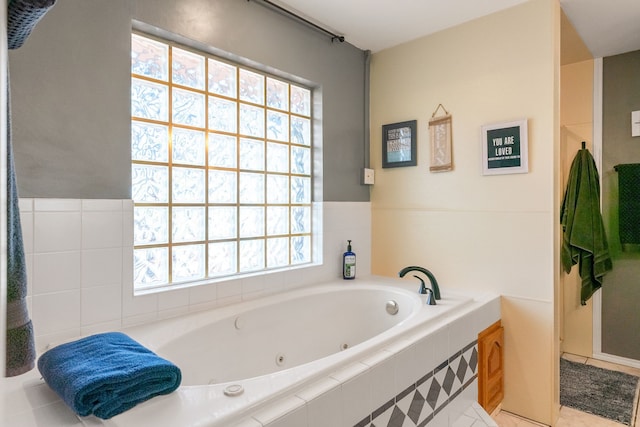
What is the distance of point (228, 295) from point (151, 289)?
39cm

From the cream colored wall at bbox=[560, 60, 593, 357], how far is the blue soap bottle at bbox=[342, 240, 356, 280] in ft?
5.39

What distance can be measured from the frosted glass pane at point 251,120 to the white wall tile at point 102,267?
3.24ft

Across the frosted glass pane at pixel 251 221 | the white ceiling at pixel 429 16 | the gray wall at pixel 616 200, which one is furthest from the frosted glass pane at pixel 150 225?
the gray wall at pixel 616 200

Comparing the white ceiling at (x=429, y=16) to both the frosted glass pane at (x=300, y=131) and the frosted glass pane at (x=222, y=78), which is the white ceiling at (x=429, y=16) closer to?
the frosted glass pane at (x=222, y=78)

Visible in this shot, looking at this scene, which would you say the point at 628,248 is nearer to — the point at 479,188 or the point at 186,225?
the point at 479,188

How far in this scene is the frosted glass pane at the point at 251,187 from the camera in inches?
85.5

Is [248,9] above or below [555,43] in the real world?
above

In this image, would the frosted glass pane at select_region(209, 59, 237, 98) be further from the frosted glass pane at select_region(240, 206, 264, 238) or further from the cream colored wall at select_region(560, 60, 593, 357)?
the cream colored wall at select_region(560, 60, 593, 357)

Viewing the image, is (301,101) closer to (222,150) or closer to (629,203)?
(222,150)

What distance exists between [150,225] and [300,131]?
46.8 inches

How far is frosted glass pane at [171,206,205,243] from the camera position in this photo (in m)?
1.87

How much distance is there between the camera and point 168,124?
1.83 meters

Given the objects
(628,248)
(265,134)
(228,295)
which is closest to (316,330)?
(228,295)

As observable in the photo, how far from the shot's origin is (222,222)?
2.07 meters
